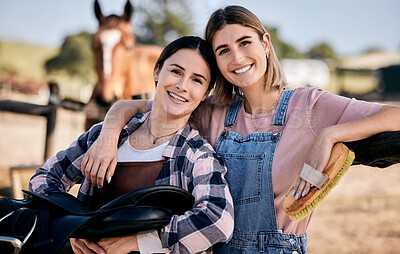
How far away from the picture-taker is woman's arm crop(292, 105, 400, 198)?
1.28 meters

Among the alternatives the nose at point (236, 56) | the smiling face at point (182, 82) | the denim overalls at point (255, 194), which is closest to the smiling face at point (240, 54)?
the nose at point (236, 56)

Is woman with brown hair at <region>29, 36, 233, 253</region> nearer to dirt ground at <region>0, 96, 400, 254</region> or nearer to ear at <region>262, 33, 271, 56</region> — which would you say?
ear at <region>262, 33, 271, 56</region>

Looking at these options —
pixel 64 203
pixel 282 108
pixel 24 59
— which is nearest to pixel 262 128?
pixel 282 108

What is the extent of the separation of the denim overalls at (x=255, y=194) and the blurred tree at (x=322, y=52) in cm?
6228

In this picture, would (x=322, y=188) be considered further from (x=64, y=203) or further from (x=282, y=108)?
(x=64, y=203)

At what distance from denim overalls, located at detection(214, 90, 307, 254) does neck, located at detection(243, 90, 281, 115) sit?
99mm

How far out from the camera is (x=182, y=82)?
1588mm

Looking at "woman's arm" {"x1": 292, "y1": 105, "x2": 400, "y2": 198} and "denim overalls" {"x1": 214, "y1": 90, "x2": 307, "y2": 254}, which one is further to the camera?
"denim overalls" {"x1": 214, "y1": 90, "x2": 307, "y2": 254}

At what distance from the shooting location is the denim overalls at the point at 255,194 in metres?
1.46

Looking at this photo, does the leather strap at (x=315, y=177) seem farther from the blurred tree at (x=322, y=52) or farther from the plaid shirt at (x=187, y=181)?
the blurred tree at (x=322, y=52)

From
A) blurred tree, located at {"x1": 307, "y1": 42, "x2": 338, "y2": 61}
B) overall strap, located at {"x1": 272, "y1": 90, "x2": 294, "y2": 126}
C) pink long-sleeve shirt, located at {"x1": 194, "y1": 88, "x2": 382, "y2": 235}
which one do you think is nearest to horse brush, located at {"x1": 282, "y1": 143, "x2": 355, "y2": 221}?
pink long-sleeve shirt, located at {"x1": 194, "y1": 88, "x2": 382, "y2": 235}

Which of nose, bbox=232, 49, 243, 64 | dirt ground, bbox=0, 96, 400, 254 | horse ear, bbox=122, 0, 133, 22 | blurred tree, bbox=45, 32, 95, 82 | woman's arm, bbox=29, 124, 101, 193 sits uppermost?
blurred tree, bbox=45, 32, 95, 82

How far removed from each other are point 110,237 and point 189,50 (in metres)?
0.86

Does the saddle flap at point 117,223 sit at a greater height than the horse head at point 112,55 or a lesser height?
lesser
